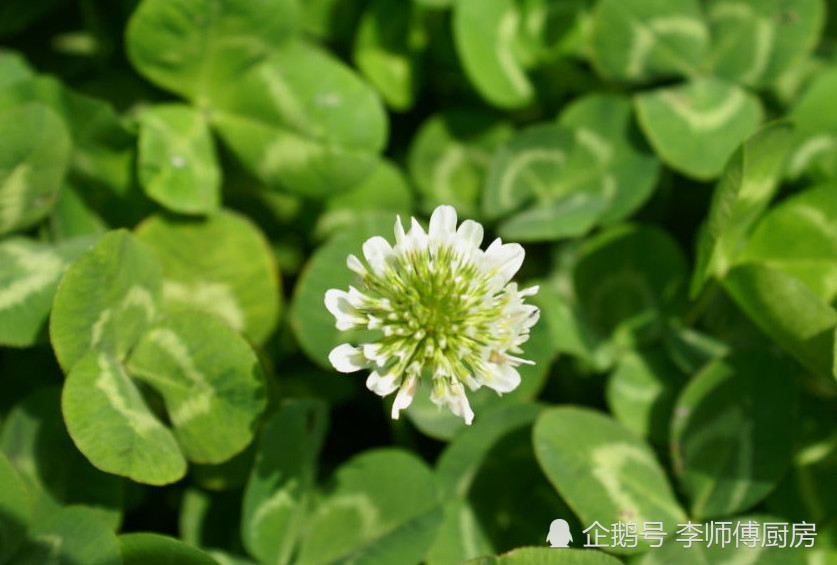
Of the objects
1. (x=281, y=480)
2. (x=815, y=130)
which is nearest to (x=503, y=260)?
(x=281, y=480)

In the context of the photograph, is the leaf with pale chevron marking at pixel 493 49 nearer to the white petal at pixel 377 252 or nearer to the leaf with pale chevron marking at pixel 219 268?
the leaf with pale chevron marking at pixel 219 268

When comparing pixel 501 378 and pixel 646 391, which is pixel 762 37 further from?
pixel 501 378

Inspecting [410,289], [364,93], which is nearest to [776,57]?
[364,93]

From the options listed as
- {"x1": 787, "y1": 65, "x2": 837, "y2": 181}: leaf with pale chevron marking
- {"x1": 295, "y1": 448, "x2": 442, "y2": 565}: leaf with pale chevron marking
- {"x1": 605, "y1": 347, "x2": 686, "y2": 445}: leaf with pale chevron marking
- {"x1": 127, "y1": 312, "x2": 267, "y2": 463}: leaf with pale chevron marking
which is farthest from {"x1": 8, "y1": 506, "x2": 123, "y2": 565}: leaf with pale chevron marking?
{"x1": 787, "y1": 65, "x2": 837, "y2": 181}: leaf with pale chevron marking

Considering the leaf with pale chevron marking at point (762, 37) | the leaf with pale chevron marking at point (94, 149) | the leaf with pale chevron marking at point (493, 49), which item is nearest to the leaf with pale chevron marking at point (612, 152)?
the leaf with pale chevron marking at point (493, 49)

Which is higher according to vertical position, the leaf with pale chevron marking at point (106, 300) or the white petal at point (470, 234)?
the white petal at point (470, 234)

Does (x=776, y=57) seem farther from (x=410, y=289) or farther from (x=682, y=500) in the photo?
(x=410, y=289)
